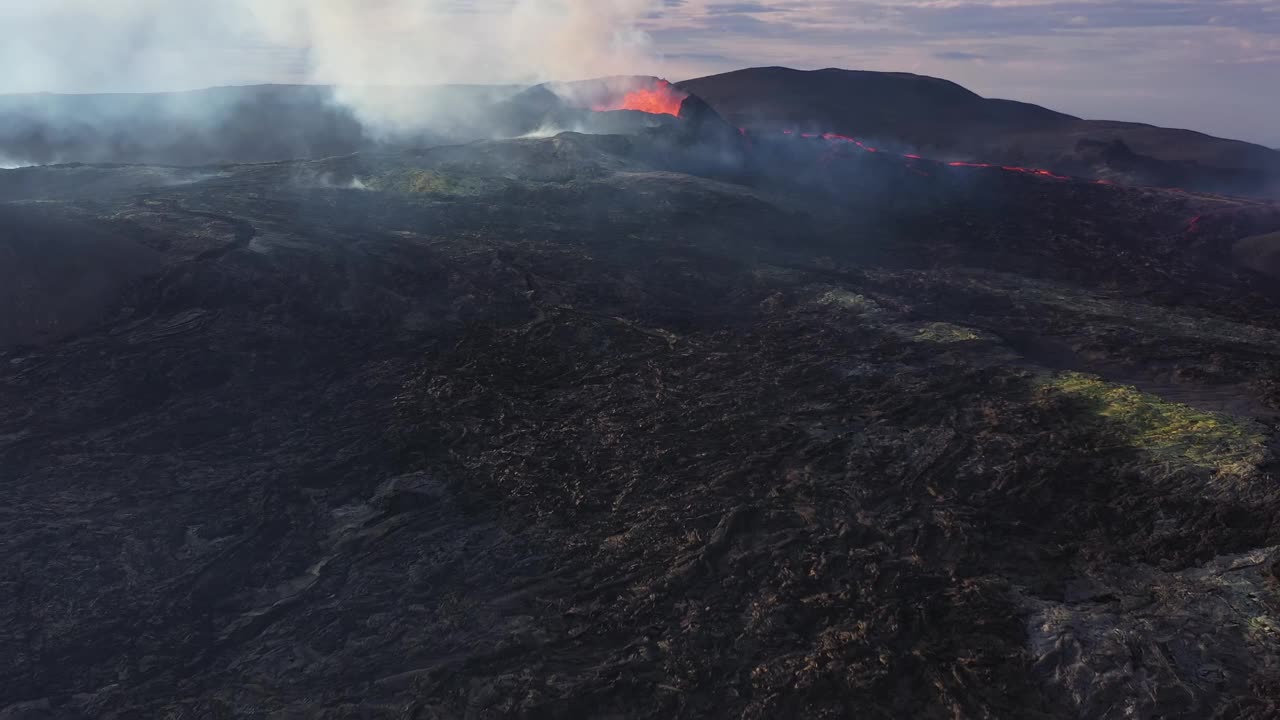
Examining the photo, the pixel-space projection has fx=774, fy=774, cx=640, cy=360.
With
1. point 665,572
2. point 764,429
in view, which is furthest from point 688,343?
point 665,572

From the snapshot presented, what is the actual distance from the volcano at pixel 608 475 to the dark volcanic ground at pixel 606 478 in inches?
2.9

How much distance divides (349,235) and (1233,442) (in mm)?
24807

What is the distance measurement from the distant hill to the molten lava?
18.8 metres

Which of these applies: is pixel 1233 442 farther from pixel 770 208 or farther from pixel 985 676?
pixel 770 208

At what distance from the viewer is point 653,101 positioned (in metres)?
52.4

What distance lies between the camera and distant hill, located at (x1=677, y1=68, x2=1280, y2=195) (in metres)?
57.7

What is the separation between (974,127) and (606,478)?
71.4 m

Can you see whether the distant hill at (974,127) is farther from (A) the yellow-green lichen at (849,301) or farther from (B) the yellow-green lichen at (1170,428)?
(B) the yellow-green lichen at (1170,428)

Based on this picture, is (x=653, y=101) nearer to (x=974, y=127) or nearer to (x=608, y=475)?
(x=974, y=127)

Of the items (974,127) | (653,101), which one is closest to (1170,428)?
(653,101)

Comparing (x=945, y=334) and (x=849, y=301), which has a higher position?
(x=849, y=301)

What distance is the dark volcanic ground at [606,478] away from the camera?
10.6m

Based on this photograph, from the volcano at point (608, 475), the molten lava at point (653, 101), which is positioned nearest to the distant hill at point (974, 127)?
the molten lava at point (653, 101)

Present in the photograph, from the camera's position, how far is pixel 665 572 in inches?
488
